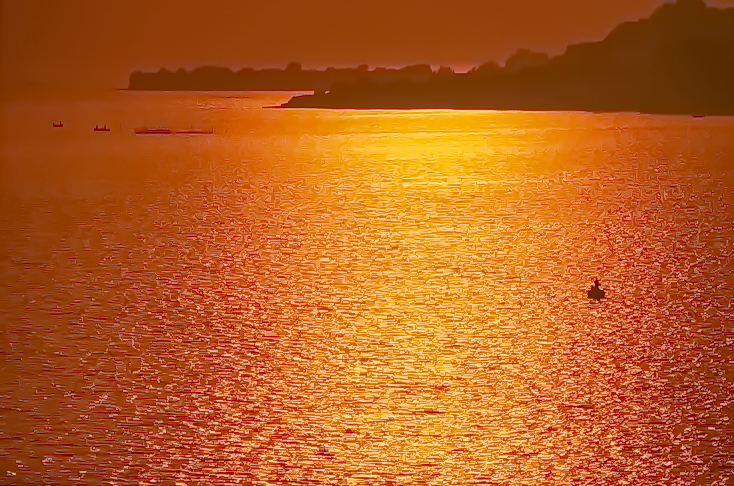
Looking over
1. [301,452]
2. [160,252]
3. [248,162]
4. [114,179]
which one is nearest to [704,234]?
[160,252]

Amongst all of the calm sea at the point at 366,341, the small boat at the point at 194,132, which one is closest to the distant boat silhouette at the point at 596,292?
the calm sea at the point at 366,341

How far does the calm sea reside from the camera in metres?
22.7

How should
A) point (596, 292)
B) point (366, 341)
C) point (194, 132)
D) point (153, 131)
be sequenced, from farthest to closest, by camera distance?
point (194, 132) < point (153, 131) < point (596, 292) < point (366, 341)

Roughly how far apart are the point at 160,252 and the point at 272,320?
17469mm

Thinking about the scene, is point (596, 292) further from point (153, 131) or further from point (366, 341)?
point (153, 131)

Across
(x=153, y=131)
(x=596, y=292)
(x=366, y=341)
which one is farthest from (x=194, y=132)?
(x=366, y=341)

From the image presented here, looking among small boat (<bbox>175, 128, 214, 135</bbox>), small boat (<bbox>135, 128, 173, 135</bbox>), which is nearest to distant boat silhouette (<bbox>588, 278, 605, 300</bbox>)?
small boat (<bbox>135, 128, 173, 135</bbox>)

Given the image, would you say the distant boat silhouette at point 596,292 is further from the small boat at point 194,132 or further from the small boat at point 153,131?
the small boat at point 194,132

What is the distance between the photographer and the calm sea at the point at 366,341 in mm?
22672

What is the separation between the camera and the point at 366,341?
107 ft

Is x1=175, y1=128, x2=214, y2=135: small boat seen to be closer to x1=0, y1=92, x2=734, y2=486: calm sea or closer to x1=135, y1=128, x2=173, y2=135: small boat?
x1=135, y1=128, x2=173, y2=135: small boat

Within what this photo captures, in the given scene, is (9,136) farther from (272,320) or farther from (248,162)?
(272,320)

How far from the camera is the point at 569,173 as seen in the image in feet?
343

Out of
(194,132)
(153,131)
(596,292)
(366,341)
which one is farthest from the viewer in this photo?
(194,132)
